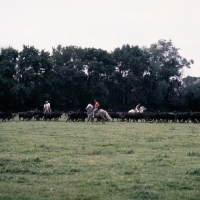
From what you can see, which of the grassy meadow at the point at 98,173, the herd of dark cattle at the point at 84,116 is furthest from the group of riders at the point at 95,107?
the grassy meadow at the point at 98,173

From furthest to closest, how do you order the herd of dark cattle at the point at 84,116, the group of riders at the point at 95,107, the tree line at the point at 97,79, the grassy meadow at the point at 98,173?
the tree line at the point at 97,79
the herd of dark cattle at the point at 84,116
the group of riders at the point at 95,107
the grassy meadow at the point at 98,173

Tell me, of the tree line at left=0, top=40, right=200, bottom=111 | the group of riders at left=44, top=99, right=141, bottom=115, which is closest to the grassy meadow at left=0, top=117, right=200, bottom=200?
the group of riders at left=44, top=99, right=141, bottom=115

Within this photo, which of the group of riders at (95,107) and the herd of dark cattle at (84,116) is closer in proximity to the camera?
the group of riders at (95,107)

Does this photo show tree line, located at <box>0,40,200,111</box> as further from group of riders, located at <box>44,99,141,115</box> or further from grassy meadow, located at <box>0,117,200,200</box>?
grassy meadow, located at <box>0,117,200,200</box>

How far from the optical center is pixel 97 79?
68.2 metres

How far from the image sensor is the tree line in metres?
59.4

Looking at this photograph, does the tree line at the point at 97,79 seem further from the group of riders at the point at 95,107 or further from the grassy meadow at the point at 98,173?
the grassy meadow at the point at 98,173

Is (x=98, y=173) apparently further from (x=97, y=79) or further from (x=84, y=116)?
(x=97, y=79)

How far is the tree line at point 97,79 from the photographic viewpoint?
2340 inches

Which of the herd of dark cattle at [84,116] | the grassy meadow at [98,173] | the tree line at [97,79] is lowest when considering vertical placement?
the grassy meadow at [98,173]

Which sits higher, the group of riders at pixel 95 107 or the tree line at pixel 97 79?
the tree line at pixel 97 79

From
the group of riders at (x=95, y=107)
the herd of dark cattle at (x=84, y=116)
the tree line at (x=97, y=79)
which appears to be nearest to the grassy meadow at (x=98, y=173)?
the group of riders at (x=95, y=107)

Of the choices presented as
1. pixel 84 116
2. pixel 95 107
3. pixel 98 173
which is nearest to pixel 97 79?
pixel 84 116

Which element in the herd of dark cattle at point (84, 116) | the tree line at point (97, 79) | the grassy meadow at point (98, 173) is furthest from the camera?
the tree line at point (97, 79)
